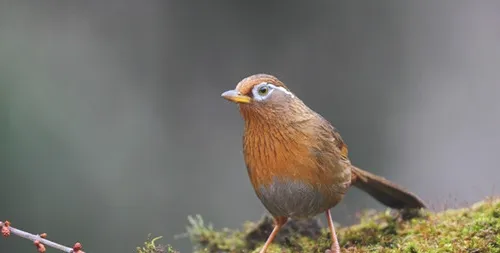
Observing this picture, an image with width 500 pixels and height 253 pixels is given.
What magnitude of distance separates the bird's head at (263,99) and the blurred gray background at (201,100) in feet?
8.76

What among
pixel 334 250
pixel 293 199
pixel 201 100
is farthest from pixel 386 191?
pixel 201 100

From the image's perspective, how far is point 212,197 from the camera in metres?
6.98

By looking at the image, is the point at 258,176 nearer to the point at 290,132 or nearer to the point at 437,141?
the point at 290,132

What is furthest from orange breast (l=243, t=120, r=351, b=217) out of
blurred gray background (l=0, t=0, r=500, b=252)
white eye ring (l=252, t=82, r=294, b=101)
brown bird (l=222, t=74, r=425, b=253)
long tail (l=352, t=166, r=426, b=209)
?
blurred gray background (l=0, t=0, r=500, b=252)

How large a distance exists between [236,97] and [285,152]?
0.41m

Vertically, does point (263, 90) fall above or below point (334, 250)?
above

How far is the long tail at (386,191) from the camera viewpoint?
436 centimetres

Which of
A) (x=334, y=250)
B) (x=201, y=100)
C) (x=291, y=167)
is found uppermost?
(x=201, y=100)

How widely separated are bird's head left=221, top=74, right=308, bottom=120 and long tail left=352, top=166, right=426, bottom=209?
83cm

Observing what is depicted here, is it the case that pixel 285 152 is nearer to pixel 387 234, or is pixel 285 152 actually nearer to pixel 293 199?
pixel 293 199

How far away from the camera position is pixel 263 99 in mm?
3656

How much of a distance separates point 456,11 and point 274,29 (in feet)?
7.08

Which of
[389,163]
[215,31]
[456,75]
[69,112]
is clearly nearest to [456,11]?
[456,75]

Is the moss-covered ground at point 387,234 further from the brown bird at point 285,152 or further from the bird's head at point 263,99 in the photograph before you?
the bird's head at point 263,99
